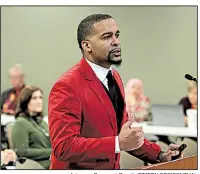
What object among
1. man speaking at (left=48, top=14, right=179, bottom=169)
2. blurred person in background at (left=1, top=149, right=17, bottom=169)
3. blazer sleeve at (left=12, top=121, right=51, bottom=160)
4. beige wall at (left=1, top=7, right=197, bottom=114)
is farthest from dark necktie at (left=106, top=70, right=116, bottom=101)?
blazer sleeve at (left=12, top=121, right=51, bottom=160)

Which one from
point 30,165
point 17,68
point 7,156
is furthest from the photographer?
point 17,68

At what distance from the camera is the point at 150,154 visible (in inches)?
98.4

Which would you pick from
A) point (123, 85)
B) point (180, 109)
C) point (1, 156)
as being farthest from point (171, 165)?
point (180, 109)

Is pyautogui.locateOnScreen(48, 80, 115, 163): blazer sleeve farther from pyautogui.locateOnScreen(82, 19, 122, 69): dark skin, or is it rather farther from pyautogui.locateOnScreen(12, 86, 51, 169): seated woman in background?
pyautogui.locateOnScreen(12, 86, 51, 169): seated woman in background

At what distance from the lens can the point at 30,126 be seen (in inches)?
133

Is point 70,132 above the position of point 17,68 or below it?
below

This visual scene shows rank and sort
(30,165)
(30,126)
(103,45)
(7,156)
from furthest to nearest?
(30,126), (7,156), (30,165), (103,45)

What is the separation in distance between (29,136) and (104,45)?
3.97 feet

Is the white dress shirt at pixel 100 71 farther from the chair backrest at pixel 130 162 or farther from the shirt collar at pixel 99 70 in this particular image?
the chair backrest at pixel 130 162

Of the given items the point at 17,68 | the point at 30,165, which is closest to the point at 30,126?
the point at 30,165

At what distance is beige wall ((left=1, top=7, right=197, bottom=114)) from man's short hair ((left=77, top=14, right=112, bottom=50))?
0.33ft

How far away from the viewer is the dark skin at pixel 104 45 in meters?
2.38

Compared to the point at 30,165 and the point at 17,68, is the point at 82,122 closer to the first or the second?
the point at 30,165

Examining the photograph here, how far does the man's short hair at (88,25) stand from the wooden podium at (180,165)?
0.64 metres
